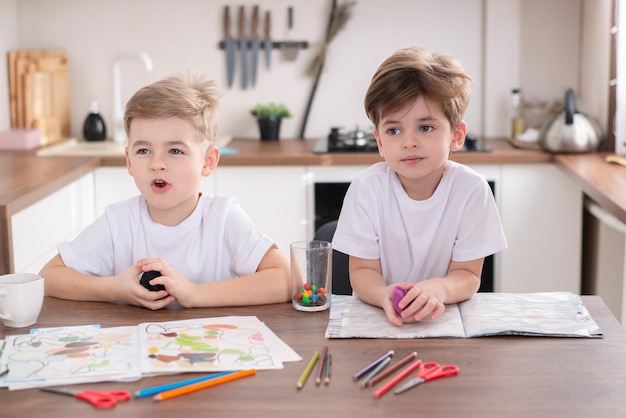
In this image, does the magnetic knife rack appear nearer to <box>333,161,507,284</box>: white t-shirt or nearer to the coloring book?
<box>333,161,507,284</box>: white t-shirt

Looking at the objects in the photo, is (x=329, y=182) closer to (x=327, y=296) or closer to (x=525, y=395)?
(x=327, y=296)

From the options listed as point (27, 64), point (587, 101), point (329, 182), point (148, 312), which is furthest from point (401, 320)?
point (27, 64)

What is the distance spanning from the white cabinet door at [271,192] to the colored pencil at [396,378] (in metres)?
2.11

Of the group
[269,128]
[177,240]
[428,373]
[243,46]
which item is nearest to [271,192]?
[269,128]

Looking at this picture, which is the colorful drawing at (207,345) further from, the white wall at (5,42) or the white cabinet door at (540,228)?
the white wall at (5,42)

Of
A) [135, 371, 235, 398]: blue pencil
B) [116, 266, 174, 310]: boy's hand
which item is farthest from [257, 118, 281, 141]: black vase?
[135, 371, 235, 398]: blue pencil

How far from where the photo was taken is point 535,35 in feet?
12.5

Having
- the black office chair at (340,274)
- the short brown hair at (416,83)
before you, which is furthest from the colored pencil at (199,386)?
the black office chair at (340,274)

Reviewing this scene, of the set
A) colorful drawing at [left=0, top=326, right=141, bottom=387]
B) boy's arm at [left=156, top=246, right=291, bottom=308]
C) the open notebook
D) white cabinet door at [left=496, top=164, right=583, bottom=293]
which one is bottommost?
white cabinet door at [left=496, top=164, right=583, bottom=293]

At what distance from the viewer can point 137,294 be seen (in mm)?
1565

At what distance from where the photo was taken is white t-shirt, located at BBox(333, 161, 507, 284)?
5.65ft

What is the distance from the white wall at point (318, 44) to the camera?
3799mm

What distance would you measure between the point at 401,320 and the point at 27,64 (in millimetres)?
2854

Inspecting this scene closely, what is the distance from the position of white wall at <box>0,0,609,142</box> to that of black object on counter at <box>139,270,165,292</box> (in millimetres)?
2419
